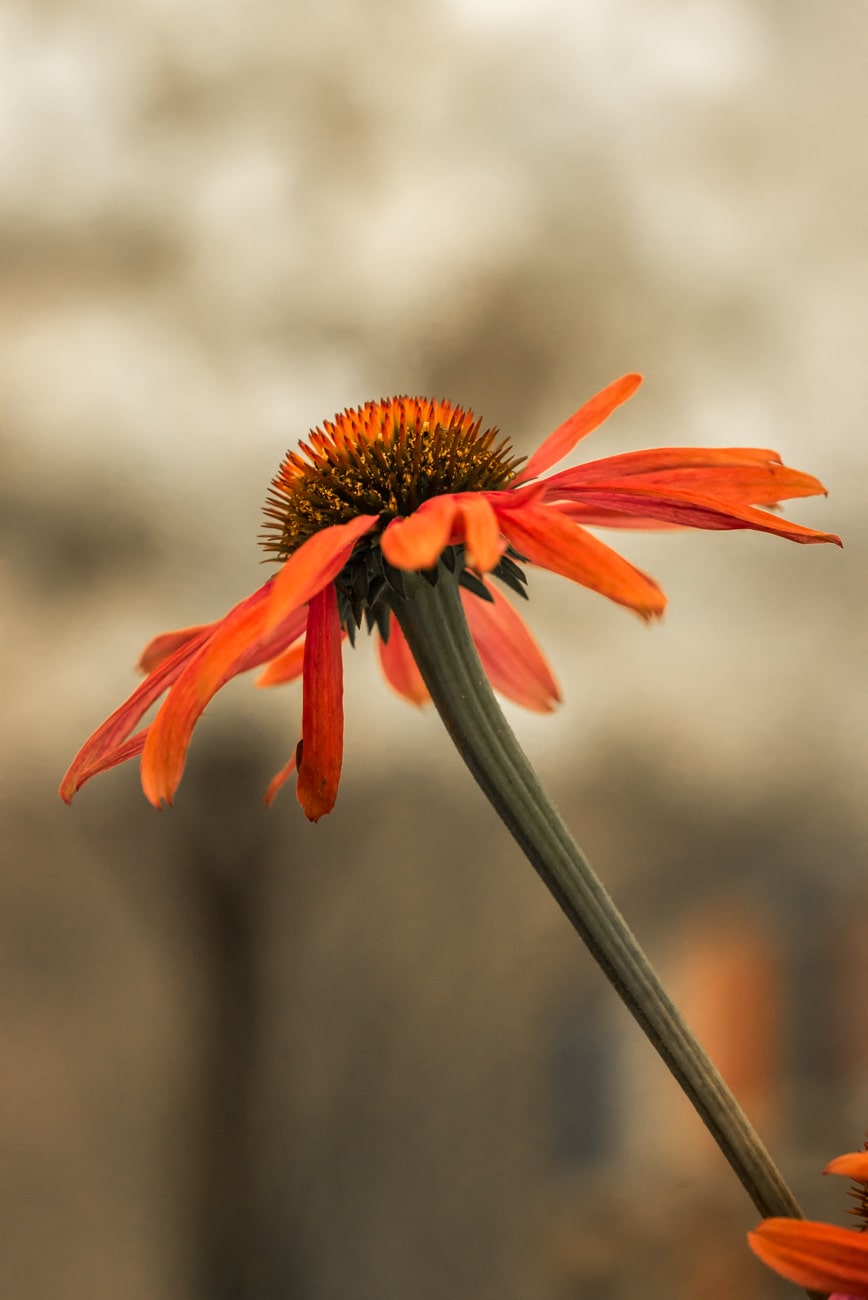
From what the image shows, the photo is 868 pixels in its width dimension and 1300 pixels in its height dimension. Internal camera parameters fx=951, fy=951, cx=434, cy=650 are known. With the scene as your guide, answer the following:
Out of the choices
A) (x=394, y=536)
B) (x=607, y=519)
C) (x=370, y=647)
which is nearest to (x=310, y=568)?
(x=394, y=536)

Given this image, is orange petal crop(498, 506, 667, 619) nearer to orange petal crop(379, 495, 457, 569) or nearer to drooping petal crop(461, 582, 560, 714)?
orange petal crop(379, 495, 457, 569)

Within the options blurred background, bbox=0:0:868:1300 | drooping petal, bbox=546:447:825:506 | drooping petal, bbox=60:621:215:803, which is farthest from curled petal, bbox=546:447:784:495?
blurred background, bbox=0:0:868:1300

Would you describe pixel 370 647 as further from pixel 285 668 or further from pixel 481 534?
pixel 481 534

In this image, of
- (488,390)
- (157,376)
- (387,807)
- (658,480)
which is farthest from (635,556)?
(658,480)

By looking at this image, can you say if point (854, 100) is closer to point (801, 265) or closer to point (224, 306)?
point (801, 265)

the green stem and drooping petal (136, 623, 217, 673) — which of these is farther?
drooping petal (136, 623, 217, 673)

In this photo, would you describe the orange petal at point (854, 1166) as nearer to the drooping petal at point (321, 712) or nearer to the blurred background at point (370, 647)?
the drooping petal at point (321, 712)

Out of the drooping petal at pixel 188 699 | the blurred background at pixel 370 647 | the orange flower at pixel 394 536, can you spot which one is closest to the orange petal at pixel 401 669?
the orange flower at pixel 394 536
